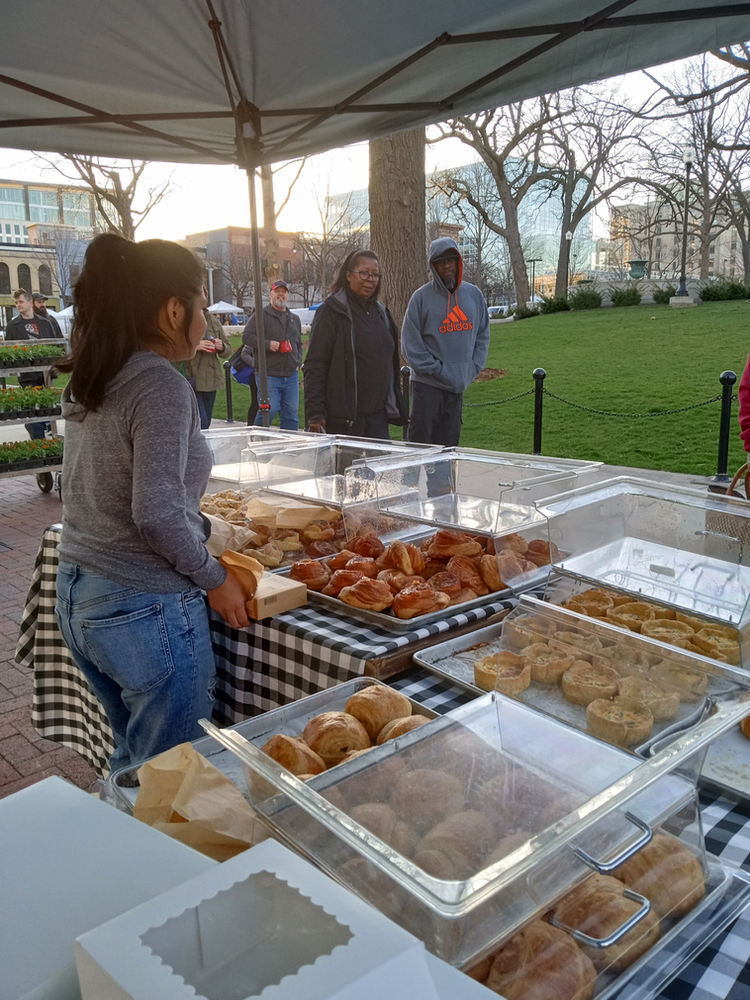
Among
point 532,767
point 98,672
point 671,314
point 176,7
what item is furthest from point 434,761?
point 671,314

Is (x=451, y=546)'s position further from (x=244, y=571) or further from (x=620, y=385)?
(x=620, y=385)

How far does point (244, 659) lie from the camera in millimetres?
2381

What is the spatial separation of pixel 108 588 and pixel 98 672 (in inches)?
12.7

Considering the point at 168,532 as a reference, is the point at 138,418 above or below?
above

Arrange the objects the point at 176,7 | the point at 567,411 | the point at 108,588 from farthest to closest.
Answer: the point at 567,411 → the point at 176,7 → the point at 108,588

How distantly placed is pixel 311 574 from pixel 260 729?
1.12m

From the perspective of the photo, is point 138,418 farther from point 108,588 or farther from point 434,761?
point 434,761

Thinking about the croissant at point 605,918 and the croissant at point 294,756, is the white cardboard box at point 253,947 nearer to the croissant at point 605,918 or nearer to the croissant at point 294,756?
the croissant at point 605,918

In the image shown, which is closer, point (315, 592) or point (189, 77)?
point (315, 592)

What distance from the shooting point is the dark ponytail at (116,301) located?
1940mm

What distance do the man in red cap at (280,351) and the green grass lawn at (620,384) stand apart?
321cm

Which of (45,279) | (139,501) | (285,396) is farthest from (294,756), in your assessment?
(45,279)

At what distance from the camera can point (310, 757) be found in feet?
4.19

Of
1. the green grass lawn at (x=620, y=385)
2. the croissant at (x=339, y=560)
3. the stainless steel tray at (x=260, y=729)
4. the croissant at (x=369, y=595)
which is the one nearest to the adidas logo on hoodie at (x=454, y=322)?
the croissant at (x=339, y=560)
